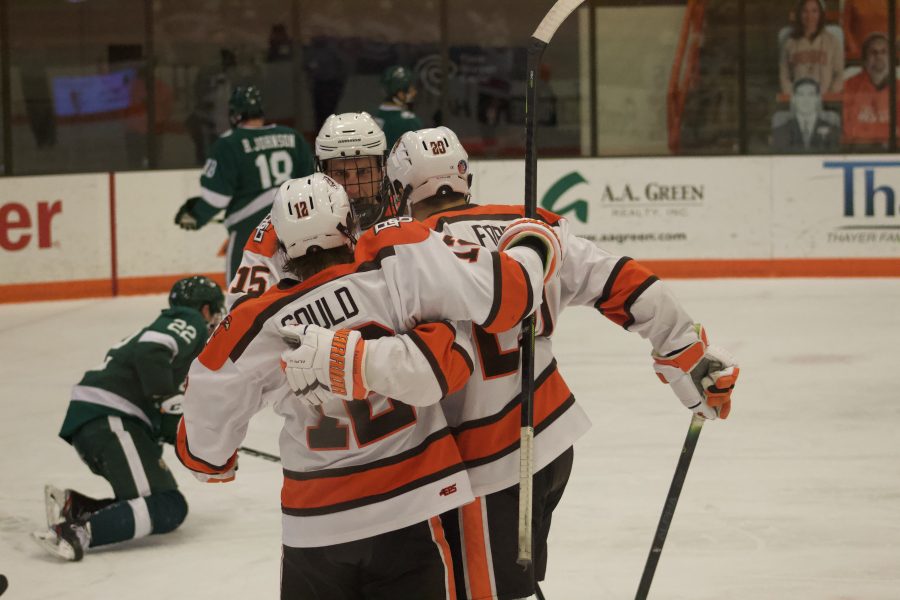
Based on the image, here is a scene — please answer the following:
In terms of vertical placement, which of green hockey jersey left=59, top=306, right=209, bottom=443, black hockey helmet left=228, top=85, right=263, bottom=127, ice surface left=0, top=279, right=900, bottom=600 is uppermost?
black hockey helmet left=228, top=85, right=263, bottom=127

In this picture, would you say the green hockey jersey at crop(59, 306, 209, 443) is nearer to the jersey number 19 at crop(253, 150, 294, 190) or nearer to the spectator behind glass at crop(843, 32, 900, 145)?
the jersey number 19 at crop(253, 150, 294, 190)

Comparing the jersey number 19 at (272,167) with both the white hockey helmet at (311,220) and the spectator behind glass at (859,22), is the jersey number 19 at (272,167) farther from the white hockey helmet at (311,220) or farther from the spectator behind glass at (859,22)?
the spectator behind glass at (859,22)

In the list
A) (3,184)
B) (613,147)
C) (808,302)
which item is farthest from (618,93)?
(3,184)

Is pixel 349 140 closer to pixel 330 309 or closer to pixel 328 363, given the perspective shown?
pixel 330 309

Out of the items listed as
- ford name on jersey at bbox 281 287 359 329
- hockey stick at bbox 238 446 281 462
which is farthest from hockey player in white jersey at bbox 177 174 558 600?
hockey stick at bbox 238 446 281 462

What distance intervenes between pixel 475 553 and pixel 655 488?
6.64 ft

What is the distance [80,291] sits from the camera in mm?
8766

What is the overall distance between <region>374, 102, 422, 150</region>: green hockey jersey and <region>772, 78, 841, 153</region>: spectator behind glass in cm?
311

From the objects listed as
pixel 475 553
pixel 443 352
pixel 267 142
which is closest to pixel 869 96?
pixel 267 142

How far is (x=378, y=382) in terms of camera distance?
200 centimetres

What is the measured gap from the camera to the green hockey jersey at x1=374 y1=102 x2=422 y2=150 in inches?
290

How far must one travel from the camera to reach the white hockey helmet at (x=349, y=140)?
3.02 m

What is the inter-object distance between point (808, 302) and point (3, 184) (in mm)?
4906

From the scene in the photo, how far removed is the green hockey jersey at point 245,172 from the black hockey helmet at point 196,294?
5.13 feet
